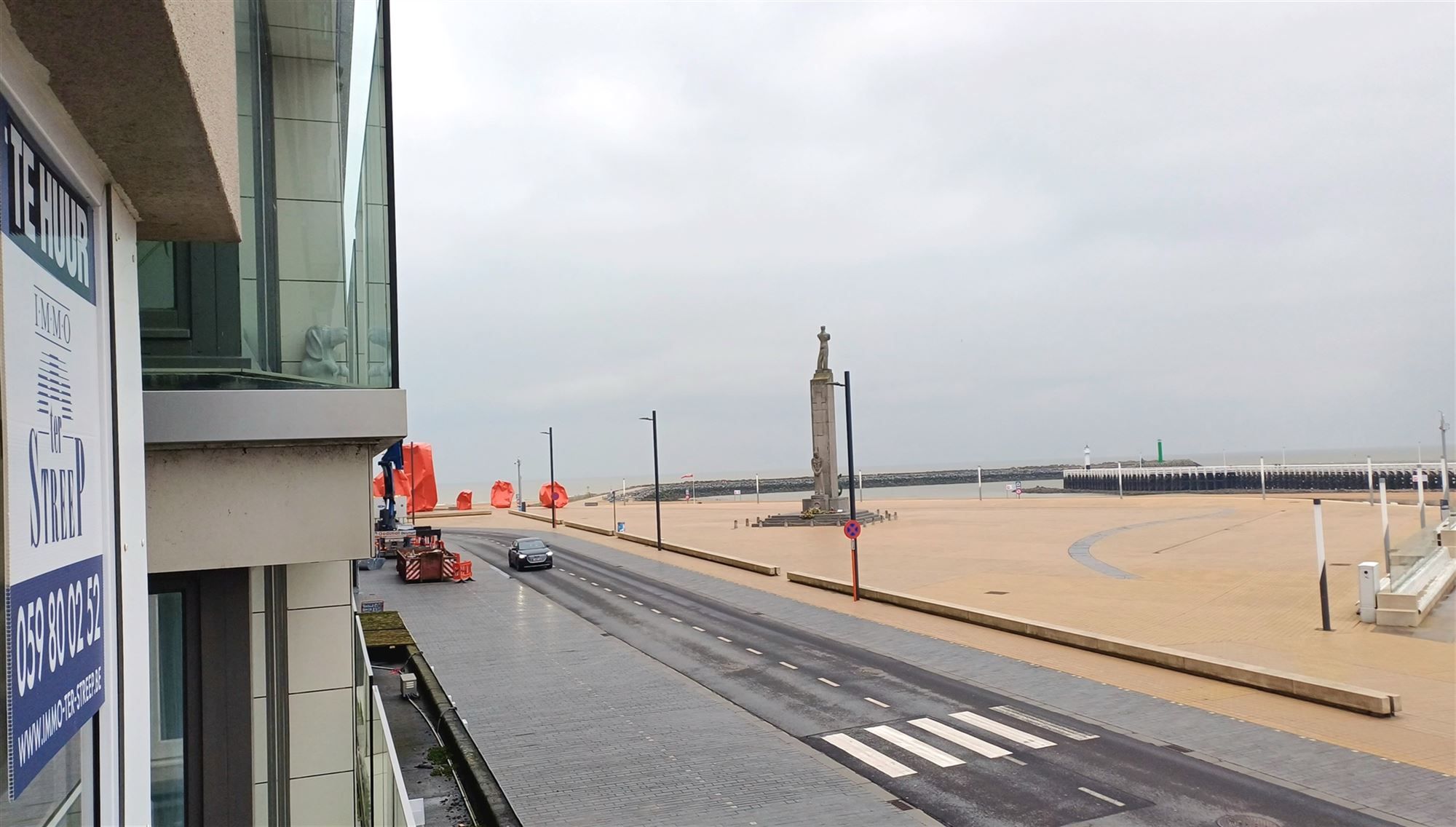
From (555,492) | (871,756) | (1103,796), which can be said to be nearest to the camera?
(1103,796)

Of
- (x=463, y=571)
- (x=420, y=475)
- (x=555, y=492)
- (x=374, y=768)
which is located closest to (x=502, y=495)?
(x=555, y=492)

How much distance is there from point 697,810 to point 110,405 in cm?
967

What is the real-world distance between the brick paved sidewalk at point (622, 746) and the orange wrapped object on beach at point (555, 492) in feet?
141

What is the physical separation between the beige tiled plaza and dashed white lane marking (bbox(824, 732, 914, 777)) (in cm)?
589

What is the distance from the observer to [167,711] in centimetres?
634

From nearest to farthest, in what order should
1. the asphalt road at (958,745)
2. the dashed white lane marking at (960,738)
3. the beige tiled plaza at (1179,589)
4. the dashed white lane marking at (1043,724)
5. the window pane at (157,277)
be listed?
the window pane at (157,277) → the asphalt road at (958,745) → the dashed white lane marking at (960,738) → the dashed white lane marking at (1043,724) → the beige tiled plaza at (1179,589)

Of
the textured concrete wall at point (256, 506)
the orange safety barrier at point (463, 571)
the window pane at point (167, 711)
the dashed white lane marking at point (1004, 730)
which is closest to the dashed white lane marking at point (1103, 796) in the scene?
the dashed white lane marking at point (1004, 730)

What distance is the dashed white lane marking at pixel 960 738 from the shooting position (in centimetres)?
1345

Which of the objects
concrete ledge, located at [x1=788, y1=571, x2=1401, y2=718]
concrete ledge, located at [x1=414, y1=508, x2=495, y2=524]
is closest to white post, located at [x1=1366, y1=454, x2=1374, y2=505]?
concrete ledge, located at [x1=788, y1=571, x2=1401, y2=718]

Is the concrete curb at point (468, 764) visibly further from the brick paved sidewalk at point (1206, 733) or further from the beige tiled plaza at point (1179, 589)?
the beige tiled plaza at point (1179, 589)

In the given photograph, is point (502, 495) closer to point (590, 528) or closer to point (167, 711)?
point (590, 528)

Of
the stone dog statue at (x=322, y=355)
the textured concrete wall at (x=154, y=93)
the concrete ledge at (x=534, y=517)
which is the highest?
the textured concrete wall at (x=154, y=93)

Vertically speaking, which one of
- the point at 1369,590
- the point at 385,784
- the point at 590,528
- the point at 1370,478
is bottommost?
the point at 590,528

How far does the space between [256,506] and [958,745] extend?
11.1 m
